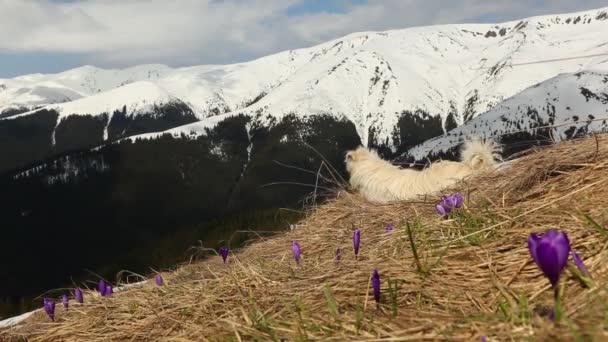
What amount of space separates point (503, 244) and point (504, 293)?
715mm

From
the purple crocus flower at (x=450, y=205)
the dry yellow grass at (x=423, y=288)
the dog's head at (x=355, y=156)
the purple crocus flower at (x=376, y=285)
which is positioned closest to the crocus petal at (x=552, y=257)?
the dry yellow grass at (x=423, y=288)

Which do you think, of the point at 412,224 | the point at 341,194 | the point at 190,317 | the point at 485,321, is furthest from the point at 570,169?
the point at 341,194

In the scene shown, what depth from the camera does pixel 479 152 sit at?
32.7 feet

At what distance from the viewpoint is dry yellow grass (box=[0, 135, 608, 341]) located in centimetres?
189

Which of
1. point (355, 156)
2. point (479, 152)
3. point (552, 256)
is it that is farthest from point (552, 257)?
point (355, 156)

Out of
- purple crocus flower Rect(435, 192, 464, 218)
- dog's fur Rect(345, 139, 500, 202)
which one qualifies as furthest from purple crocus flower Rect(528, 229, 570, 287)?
dog's fur Rect(345, 139, 500, 202)

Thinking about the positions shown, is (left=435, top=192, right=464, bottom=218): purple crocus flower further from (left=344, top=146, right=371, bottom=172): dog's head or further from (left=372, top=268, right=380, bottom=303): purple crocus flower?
(left=344, top=146, right=371, bottom=172): dog's head

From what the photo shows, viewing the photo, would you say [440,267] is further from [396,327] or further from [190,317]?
A: [190,317]

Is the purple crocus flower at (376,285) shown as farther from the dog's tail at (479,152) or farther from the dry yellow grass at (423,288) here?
the dog's tail at (479,152)

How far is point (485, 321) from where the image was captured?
6.02 feet

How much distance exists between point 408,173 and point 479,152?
2.13 metres

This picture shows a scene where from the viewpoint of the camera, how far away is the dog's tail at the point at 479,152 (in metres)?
9.88

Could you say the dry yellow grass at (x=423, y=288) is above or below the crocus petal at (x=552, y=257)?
below

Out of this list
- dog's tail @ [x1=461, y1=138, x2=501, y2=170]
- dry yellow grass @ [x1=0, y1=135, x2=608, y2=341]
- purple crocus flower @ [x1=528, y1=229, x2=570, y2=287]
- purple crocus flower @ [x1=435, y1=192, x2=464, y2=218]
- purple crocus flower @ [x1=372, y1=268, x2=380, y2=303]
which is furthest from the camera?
dog's tail @ [x1=461, y1=138, x2=501, y2=170]
